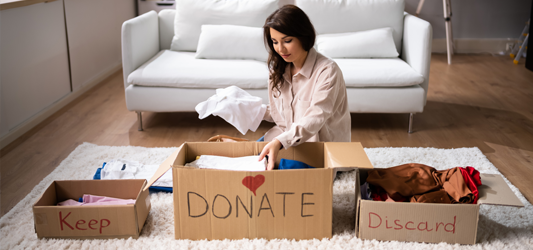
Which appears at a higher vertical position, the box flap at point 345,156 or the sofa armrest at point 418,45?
the sofa armrest at point 418,45

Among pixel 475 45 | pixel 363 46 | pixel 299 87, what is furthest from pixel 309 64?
pixel 475 45

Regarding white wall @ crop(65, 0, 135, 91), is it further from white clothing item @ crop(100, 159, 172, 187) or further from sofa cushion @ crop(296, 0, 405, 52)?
sofa cushion @ crop(296, 0, 405, 52)

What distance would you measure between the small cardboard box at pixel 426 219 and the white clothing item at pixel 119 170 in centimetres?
105

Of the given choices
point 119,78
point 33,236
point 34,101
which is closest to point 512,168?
point 33,236

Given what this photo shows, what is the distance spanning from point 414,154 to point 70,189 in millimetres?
1663

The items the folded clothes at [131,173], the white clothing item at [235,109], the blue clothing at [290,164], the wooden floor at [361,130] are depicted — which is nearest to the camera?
the blue clothing at [290,164]

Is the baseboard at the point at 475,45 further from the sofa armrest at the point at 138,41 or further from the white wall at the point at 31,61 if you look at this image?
the white wall at the point at 31,61

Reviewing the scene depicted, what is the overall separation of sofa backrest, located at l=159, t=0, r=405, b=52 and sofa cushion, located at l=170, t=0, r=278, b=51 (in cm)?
29

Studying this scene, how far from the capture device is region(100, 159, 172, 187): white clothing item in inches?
73.2

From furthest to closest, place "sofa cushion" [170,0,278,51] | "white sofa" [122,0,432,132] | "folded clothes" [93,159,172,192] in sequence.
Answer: "sofa cushion" [170,0,278,51]
"white sofa" [122,0,432,132]
"folded clothes" [93,159,172,192]

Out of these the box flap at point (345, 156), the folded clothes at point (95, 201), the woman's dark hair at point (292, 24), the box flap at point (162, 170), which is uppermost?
the woman's dark hair at point (292, 24)

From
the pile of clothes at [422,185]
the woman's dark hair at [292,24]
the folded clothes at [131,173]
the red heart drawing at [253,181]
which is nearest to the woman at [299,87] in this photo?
the woman's dark hair at [292,24]

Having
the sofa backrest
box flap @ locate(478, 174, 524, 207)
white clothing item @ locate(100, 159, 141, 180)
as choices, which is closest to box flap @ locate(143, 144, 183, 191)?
white clothing item @ locate(100, 159, 141, 180)

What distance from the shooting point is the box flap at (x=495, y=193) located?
137 cm
